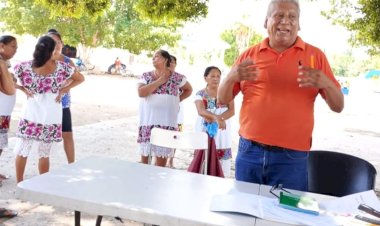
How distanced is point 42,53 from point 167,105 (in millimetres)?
1497

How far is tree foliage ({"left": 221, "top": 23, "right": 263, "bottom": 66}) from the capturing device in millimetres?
37441

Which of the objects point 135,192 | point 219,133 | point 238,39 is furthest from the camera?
point 238,39

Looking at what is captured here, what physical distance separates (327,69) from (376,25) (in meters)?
3.61

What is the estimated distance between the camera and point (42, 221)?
11.6 feet

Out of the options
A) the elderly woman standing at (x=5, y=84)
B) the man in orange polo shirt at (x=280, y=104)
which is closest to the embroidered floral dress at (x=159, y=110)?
the elderly woman standing at (x=5, y=84)

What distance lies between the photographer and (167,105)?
4.74 m

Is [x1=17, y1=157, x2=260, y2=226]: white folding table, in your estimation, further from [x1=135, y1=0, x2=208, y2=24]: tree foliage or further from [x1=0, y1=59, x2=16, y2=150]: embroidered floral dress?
[x1=135, y1=0, x2=208, y2=24]: tree foliage

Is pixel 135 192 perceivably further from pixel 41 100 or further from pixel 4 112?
pixel 4 112

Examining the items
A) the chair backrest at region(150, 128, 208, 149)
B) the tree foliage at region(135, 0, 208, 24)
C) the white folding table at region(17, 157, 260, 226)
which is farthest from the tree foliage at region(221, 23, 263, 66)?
the white folding table at region(17, 157, 260, 226)

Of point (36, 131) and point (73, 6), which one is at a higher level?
point (73, 6)

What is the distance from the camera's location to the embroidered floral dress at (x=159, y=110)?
4723 millimetres

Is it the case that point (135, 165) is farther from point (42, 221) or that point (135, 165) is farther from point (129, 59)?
point (129, 59)

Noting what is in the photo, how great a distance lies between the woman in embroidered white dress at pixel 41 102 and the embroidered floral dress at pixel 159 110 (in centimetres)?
100

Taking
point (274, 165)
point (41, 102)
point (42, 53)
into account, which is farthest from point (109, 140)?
point (274, 165)
